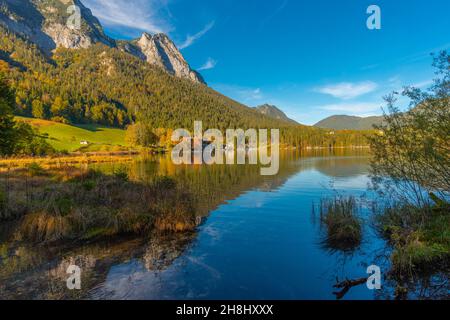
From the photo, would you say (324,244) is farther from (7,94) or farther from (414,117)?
(7,94)

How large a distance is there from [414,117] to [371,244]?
21.8ft

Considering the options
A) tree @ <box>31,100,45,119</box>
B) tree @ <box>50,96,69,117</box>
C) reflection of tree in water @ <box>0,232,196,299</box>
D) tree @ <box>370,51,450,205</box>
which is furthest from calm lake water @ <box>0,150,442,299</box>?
tree @ <box>50,96,69,117</box>

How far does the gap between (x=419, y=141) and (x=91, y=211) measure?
17.8m

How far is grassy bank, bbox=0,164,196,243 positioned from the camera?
13086 mm

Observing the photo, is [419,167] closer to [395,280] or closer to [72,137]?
[395,280]

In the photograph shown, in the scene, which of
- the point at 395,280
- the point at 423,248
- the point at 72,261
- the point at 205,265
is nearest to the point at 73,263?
the point at 72,261

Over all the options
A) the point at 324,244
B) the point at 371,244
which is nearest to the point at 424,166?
the point at 371,244

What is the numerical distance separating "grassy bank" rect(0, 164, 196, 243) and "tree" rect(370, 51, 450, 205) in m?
11.9

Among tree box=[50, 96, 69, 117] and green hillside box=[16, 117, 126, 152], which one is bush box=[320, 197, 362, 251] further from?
tree box=[50, 96, 69, 117]

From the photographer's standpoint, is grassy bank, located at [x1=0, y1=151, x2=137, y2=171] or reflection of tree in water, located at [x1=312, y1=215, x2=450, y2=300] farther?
grassy bank, located at [x1=0, y1=151, x2=137, y2=171]

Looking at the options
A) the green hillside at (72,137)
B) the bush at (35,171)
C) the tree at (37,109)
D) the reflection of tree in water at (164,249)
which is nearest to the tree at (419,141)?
the reflection of tree in water at (164,249)

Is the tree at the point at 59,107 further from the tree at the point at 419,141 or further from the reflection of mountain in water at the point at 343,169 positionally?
the tree at the point at 419,141

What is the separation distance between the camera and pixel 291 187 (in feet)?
105
